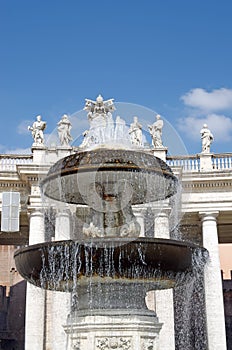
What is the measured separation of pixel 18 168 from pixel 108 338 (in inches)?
816

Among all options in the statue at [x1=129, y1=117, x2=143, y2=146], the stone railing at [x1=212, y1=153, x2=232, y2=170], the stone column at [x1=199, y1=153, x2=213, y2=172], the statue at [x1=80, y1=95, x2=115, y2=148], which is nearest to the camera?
the statue at [x1=129, y1=117, x2=143, y2=146]

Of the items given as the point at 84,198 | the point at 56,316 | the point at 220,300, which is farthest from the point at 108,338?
the point at 220,300

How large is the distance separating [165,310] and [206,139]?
1007 cm

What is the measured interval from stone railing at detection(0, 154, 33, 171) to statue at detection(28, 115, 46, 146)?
103cm

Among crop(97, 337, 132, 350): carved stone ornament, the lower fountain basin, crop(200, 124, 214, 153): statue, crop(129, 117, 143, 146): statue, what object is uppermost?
crop(200, 124, 214, 153): statue

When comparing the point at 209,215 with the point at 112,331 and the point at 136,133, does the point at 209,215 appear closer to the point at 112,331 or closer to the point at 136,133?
the point at 136,133

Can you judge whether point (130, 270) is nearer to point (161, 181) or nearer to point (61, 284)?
point (61, 284)

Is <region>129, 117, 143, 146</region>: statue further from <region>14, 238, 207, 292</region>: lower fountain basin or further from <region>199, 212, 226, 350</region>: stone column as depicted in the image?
<region>199, 212, 226, 350</region>: stone column

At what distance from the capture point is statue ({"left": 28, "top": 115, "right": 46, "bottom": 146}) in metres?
33.0

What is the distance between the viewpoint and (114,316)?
35.0 ft

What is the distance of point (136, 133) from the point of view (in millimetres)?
12969

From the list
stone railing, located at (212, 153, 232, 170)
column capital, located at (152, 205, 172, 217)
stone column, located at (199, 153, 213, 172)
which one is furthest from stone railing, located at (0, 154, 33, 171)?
stone railing, located at (212, 153, 232, 170)

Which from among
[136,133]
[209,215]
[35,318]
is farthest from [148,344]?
[209,215]

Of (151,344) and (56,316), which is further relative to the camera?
(56,316)
